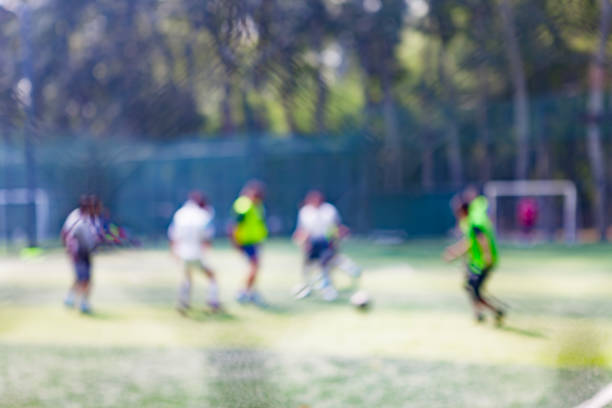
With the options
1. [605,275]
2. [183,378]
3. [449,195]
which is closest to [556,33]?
[183,378]

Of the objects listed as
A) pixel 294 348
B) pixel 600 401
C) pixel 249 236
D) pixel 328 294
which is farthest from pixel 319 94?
pixel 328 294

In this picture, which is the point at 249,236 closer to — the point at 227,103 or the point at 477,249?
the point at 477,249

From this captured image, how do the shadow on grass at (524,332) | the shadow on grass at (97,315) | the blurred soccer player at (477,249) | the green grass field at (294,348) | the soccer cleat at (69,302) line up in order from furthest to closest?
the soccer cleat at (69,302) → the shadow on grass at (97,315) → the blurred soccer player at (477,249) → the shadow on grass at (524,332) → the green grass field at (294,348)

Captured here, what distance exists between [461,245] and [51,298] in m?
3.97

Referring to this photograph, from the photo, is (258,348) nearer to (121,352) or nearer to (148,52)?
(121,352)

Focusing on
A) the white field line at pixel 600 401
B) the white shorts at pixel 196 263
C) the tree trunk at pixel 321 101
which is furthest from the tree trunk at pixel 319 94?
the white shorts at pixel 196 263

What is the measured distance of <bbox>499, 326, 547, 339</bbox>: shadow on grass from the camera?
18.7 feet

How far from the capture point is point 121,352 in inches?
207

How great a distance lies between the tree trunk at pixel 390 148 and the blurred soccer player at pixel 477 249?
5.10 meters

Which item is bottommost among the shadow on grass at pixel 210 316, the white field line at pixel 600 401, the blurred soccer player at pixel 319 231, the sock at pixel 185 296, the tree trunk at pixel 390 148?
the shadow on grass at pixel 210 316

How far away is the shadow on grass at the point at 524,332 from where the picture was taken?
224 inches

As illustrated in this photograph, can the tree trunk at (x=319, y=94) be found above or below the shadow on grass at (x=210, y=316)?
above

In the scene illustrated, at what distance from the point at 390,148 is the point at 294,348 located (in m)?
4.58

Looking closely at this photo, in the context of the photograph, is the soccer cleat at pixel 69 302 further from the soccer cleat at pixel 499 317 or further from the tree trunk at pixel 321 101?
the tree trunk at pixel 321 101
